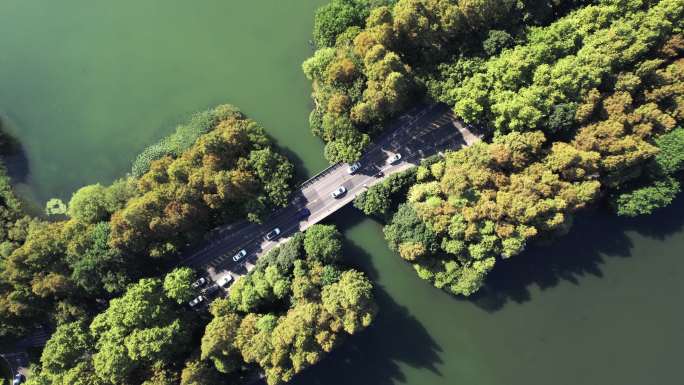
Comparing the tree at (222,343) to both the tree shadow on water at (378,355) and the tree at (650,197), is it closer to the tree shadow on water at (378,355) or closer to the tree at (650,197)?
the tree shadow on water at (378,355)

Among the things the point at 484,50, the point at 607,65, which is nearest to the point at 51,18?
the point at 484,50

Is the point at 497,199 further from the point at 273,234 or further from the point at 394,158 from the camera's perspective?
the point at 273,234

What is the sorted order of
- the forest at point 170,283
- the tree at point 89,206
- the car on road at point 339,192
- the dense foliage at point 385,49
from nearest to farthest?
the forest at point 170,283
the dense foliage at point 385,49
the tree at point 89,206
the car on road at point 339,192

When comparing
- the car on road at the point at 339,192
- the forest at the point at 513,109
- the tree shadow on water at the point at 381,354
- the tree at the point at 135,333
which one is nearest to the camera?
the tree at the point at 135,333

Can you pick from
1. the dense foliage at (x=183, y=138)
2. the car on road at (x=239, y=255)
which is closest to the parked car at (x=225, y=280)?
the car on road at (x=239, y=255)

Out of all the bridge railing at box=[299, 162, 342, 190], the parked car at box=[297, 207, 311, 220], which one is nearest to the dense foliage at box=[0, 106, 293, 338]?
the bridge railing at box=[299, 162, 342, 190]

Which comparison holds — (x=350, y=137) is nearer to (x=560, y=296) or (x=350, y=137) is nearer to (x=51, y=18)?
(x=560, y=296)
